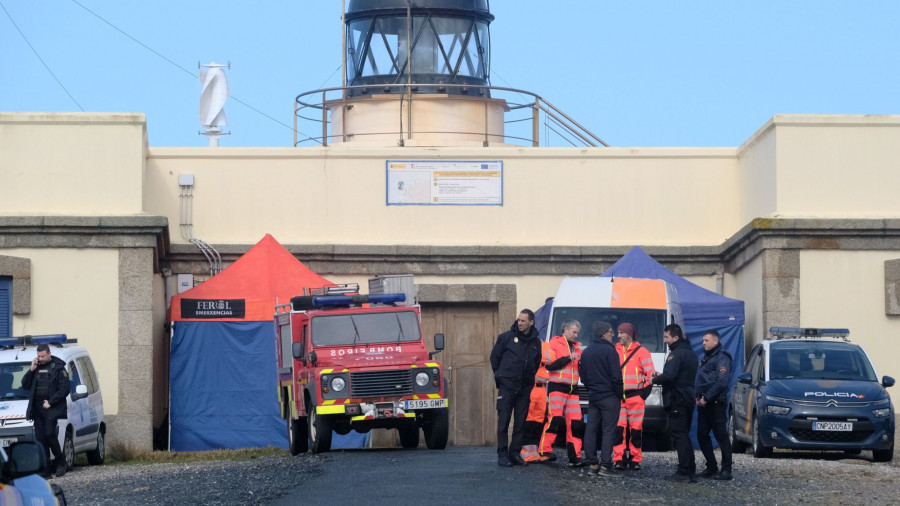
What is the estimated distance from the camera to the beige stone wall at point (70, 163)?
77.6ft

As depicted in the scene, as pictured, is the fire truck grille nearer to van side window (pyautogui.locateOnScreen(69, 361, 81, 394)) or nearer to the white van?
the white van

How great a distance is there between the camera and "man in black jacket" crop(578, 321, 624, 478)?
595 inches

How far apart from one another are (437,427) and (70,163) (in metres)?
8.69

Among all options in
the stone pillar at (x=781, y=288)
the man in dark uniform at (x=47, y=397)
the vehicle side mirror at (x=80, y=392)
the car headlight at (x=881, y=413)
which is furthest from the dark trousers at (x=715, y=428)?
the stone pillar at (x=781, y=288)

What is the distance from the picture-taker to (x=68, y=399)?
19.1 m

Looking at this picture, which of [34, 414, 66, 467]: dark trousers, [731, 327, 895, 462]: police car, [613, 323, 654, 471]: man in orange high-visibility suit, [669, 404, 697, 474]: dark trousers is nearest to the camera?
[669, 404, 697, 474]: dark trousers

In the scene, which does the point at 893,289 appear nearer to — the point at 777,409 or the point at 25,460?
the point at 777,409

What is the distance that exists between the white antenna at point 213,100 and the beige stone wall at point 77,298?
4.59 meters

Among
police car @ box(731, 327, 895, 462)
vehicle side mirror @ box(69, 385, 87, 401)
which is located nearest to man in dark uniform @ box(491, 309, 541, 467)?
police car @ box(731, 327, 895, 462)

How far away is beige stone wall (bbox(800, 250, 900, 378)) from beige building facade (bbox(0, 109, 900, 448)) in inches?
0.9

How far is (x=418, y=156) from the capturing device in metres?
25.8

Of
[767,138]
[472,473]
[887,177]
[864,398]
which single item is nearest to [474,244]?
[767,138]

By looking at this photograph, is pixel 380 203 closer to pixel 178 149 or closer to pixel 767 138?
pixel 178 149

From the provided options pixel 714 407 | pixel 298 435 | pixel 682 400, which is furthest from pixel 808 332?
pixel 298 435
